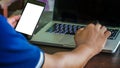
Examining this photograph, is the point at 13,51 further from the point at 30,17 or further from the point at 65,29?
the point at 65,29

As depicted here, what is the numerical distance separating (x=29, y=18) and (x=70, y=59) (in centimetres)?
30

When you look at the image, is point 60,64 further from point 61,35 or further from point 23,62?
point 61,35

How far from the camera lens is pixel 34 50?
695mm

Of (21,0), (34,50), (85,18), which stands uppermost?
(34,50)

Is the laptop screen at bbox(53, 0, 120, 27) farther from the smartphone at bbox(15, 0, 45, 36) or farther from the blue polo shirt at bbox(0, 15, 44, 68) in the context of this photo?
the blue polo shirt at bbox(0, 15, 44, 68)

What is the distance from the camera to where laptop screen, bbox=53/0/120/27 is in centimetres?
113

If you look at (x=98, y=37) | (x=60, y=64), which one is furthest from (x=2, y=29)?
(x=98, y=37)

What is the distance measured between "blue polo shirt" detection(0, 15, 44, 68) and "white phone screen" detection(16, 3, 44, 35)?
1.08ft

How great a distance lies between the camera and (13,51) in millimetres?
656

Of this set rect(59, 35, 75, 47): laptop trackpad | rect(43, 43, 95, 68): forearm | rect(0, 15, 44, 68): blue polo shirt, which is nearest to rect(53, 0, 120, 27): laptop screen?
rect(59, 35, 75, 47): laptop trackpad

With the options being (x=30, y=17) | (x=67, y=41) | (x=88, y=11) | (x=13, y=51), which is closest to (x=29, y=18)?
(x=30, y=17)

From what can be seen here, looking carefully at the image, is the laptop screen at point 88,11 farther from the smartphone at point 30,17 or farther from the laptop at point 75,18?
the smartphone at point 30,17

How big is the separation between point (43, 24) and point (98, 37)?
1.27 ft

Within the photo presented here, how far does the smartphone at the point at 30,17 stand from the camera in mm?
1015
